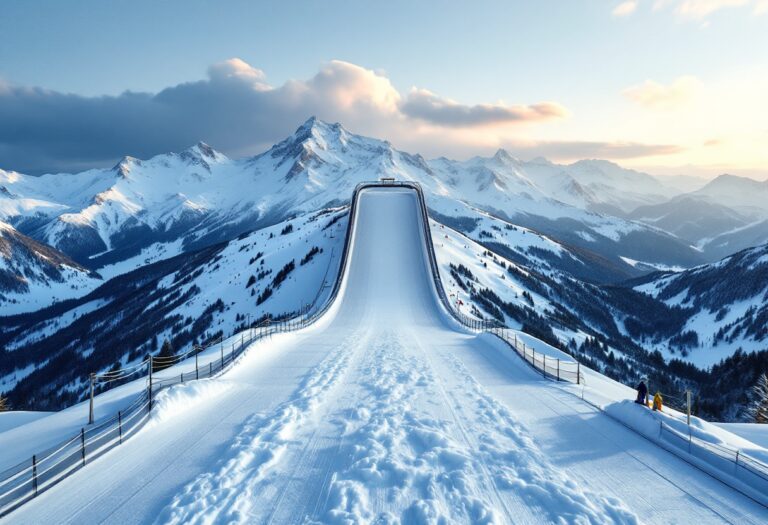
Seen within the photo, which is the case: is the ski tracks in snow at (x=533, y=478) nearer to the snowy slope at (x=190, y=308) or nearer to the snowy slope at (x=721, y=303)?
the snowy slope at (x=190, y=308)

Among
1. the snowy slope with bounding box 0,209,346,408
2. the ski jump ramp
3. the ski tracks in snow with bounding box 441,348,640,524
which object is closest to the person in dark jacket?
the ski jump ramp

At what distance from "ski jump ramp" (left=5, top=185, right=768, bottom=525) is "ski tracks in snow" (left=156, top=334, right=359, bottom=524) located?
34 millimetres

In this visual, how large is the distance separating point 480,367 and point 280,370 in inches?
324

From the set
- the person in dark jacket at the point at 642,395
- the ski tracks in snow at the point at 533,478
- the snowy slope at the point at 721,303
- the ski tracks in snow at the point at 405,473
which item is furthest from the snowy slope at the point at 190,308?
the snowy slope at the point at 721,303

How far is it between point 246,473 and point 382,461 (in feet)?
9.00

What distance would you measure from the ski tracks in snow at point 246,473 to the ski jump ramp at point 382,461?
3 cm

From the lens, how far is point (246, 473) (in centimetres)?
898

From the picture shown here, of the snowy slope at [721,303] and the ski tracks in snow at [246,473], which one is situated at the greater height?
the ski tracks in snow at [246,473]

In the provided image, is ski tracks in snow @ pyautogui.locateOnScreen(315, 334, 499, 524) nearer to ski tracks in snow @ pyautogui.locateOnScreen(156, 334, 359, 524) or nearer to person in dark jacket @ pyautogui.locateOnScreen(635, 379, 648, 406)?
ski tracks in snow @ pyautogui.locateOnScreen(156, 334, 359, 524)

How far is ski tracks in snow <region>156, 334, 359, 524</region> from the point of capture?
761cm

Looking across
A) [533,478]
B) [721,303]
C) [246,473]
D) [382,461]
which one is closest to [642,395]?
[533,478]

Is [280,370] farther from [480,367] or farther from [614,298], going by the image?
[614,298]

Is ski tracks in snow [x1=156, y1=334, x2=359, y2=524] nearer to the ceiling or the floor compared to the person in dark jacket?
nearer to the floor

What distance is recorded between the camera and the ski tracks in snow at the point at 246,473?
25.0ft
